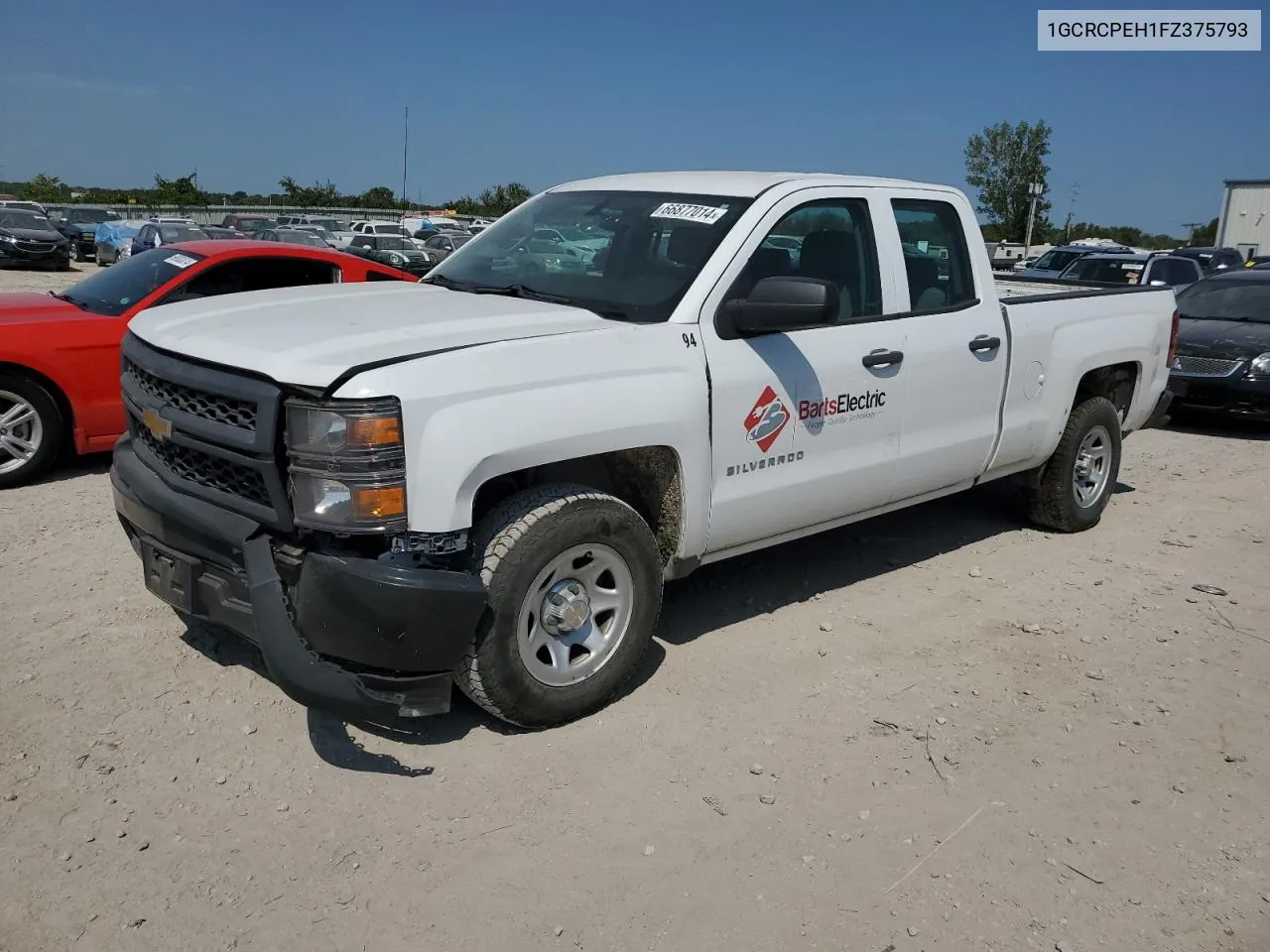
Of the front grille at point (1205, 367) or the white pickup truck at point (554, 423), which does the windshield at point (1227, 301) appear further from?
the white pickup truck at point (554, 423)

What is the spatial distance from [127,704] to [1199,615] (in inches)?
190

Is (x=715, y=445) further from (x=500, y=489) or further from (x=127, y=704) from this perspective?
(x=127, y=704)

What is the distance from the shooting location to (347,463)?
10.2 feet

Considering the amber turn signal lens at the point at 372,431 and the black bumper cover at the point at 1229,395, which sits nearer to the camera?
the amber turn signal lens at the point at 372,431

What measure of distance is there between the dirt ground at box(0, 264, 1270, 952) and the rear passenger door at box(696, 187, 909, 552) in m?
0.66

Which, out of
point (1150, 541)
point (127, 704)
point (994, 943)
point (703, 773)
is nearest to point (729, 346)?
point (703, 773)

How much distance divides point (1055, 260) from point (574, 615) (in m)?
20.3

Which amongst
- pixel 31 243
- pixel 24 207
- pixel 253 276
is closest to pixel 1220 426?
pixel 253 276

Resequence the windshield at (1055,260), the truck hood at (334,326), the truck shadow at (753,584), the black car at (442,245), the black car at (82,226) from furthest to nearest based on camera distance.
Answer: the black car at (82,226), the black car at (442,245), the windshield at (1055,260), the truck shadow at (753,584), the truck hood at (334,326)

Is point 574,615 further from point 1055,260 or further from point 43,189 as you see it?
point 43,189

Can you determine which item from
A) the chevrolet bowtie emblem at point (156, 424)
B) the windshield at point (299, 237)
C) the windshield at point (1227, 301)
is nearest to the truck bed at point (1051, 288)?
the chevrolet bowtie emblem at point (156, 424)

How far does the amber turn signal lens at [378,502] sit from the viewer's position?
3.13 metres

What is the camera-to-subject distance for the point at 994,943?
9.21 ft

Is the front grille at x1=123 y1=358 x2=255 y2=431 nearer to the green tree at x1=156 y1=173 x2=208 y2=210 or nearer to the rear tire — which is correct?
the rear tire
